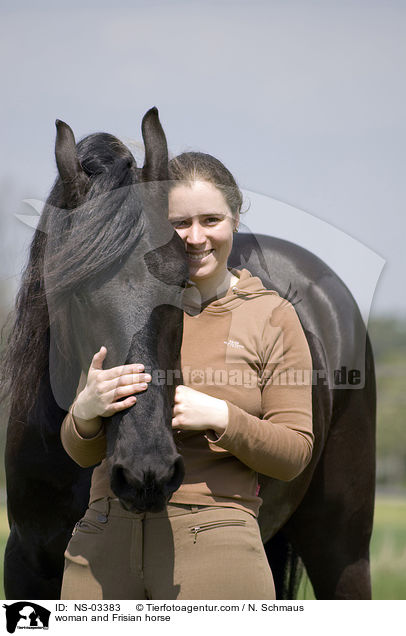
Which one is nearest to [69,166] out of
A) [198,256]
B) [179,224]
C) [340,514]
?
[179,224]

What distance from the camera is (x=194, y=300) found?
2.55 meters

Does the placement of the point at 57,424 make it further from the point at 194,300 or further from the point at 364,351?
the point at 364,351

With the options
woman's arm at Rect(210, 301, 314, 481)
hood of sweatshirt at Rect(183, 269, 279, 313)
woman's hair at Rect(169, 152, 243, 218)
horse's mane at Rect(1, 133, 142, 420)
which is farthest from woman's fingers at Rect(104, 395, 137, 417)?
woman's hair at Rect(169, 152, 243, 218)

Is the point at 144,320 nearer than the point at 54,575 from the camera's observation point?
Yes

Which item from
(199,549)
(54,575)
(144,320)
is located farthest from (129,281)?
(54,575)

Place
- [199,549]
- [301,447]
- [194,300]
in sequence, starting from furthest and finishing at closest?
[194,300]
[301,447]
[199,549]

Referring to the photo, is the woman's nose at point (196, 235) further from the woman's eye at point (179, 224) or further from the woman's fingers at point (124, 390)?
the woman's fingers at point (124, 390)

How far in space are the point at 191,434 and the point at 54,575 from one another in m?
1.39

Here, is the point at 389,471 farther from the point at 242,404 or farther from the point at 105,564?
the point at 105,564

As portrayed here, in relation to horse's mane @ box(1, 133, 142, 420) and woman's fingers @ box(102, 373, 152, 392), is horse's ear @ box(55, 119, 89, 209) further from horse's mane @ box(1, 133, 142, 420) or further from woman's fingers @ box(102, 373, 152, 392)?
woman's fingers @ box(102, 373, 152, 392)

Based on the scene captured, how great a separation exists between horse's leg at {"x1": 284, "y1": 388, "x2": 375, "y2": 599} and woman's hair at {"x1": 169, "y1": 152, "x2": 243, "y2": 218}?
6.32ft

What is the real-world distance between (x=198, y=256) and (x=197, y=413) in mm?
572

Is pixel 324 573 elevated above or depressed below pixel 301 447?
below
